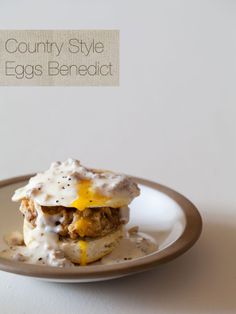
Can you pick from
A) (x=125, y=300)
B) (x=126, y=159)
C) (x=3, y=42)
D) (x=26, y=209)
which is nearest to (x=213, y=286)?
(x=125, y=300)

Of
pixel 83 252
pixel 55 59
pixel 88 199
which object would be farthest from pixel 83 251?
pixel 55 59

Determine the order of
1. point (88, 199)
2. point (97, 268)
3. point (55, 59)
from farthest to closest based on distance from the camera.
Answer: point (55, 59)
point (88, 199)
point (97, 268)

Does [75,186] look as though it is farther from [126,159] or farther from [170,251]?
[126,159]

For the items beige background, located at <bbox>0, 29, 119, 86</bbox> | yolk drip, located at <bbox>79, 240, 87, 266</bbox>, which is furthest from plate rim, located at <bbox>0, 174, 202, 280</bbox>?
beige background, located at <bbox>0, 29, 119, 86</bbox>

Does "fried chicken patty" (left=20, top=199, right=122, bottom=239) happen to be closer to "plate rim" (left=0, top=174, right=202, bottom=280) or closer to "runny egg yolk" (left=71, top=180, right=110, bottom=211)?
"runny egg yolk" (left=71, top=180, right=110, bottom=211)

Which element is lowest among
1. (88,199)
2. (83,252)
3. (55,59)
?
(83,252)

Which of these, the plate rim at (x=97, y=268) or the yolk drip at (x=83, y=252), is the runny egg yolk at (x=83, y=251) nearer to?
the yolk drip at (x=83, y=252)

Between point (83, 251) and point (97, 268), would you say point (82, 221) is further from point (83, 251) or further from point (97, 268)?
point (97, 268)
